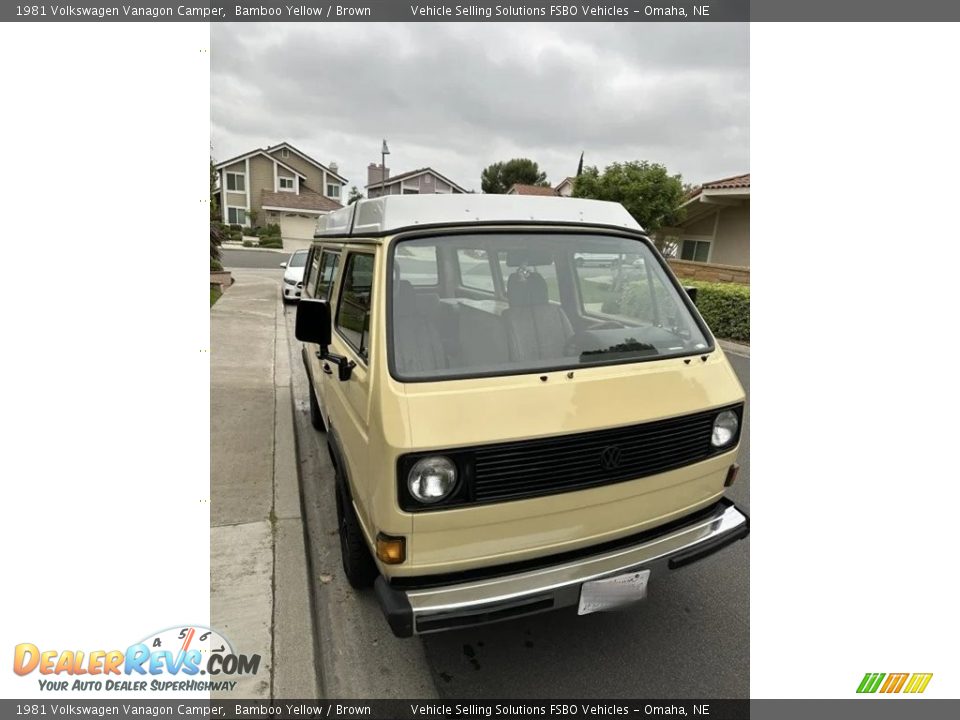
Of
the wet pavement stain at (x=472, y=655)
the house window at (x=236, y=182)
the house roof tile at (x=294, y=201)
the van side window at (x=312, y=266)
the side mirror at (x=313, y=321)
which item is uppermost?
the house window at (x=236, y=182)

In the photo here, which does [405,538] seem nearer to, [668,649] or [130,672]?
[130,672]

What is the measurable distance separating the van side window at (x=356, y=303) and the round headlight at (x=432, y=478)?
67 centimetres

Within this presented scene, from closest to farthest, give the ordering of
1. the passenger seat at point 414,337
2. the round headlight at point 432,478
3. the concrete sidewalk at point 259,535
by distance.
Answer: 1. the round headlight at point 432,478
2. the passenger seat at point 414,337
3. the concrete sidewalk at point 259,535

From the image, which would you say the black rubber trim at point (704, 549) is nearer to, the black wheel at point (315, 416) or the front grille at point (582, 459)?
the front grille at point (582, 459)

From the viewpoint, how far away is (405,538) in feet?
6.39

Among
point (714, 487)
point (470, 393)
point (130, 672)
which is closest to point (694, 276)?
point (714, 487)

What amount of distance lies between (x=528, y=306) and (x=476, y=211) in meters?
0.54

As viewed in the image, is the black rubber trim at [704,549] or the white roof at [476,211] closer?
the black rubber trim at [704,549]

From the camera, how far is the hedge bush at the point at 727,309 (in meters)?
9.37

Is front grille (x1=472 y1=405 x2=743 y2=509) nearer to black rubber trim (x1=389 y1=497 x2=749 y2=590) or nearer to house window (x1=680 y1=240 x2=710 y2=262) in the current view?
black rubber trim (x1=389 y1=497 x2=749 y2=590)

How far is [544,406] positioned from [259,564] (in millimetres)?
2032

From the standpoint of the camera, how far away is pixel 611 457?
6.95ft

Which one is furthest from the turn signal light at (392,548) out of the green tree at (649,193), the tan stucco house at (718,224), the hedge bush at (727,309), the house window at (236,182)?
the house window at (236,182)

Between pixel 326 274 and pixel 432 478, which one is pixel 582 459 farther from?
pixel 326 274
